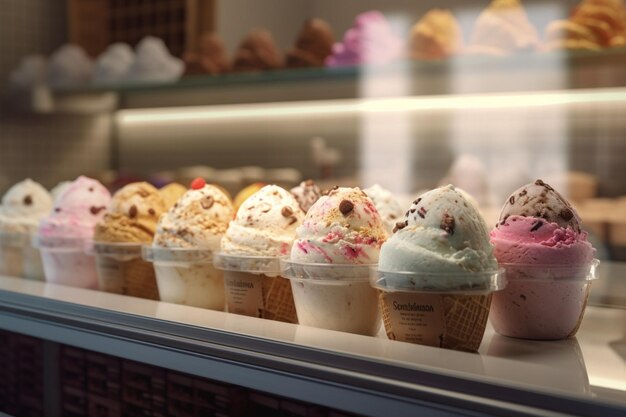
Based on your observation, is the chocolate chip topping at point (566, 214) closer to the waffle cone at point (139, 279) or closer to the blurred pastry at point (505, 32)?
the waffle cone at point (139, 279)

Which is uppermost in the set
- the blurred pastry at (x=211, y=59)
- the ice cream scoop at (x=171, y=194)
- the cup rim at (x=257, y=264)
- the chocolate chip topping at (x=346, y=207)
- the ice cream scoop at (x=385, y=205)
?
the blurred pastry at (x=211, y=59)

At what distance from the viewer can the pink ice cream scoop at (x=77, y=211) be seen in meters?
2.01

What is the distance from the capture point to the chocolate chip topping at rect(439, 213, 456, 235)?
1294 millimetres

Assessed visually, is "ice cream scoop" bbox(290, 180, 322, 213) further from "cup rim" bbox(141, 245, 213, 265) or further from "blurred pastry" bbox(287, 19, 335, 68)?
"blurred pastry" bbox(287, 19, 335, 68)

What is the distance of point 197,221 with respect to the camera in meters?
1.73

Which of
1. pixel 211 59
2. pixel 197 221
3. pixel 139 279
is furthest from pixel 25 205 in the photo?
pixel 211 59

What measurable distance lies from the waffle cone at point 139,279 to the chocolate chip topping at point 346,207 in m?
0.60

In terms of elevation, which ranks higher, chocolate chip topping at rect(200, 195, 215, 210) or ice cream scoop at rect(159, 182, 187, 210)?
chocolate chip topping at rect(200, 195, 215, 210)

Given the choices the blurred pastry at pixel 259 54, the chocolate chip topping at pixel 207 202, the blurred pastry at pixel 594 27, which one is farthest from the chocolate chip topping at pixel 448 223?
the blurred pastry at pixel 259 54

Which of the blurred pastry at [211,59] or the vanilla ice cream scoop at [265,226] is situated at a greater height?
the blurred pastry at [211,59]

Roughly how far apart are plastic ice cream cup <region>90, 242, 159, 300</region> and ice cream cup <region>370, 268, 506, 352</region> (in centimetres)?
74

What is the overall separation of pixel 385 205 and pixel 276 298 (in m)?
0.43

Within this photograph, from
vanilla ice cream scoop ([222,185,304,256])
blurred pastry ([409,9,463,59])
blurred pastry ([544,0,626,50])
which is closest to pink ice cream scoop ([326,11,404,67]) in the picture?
blurred pastry ([409,9,463,59])

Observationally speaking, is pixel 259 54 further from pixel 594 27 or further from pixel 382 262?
pixel 382 262
